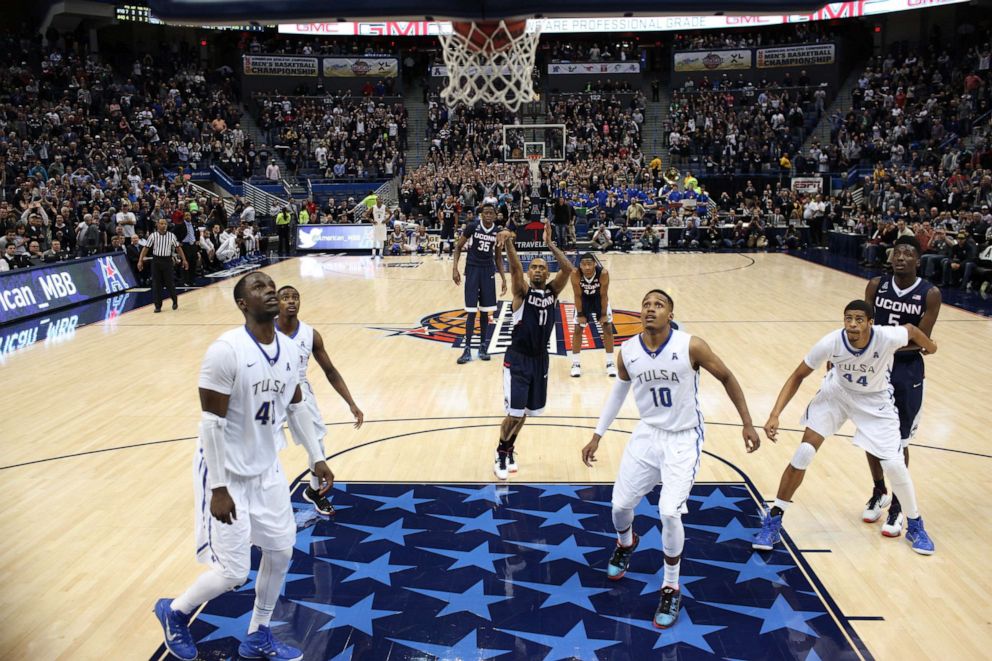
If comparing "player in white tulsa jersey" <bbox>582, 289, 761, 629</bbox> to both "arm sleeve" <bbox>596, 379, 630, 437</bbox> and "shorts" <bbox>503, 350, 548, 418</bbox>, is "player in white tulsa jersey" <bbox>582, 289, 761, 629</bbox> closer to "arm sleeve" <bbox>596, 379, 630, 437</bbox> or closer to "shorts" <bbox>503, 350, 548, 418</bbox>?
"arm sleeve" <bbox>596, 379, 630, 437</bbox>

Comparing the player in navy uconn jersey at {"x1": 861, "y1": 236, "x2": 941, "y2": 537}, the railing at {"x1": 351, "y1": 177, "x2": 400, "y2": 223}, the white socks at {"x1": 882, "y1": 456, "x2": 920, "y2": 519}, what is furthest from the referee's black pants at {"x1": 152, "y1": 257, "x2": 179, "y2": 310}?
the railing at {"x1": 351, "y1": 177, "x2": 400, "y2": 223}

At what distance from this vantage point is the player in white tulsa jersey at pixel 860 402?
5.56 m

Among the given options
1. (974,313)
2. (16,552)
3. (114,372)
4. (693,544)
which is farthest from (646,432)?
(974,313)

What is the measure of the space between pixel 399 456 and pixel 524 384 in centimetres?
147

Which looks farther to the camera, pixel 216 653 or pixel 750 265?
pixel 750 265

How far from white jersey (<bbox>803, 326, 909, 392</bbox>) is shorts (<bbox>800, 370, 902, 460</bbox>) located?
0.27 ft

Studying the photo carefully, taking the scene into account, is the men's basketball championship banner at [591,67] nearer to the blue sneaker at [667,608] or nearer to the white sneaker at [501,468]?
the white sneaker at [501,468]

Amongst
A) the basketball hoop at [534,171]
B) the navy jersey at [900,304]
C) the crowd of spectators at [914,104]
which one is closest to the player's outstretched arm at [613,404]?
the navy jersey at [900,304]

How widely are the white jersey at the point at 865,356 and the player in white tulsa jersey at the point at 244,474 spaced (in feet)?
10.9

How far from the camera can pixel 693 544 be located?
587 cm

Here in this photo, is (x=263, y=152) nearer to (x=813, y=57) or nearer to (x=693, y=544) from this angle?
(x=813, y=57)

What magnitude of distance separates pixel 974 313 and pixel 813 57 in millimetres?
25236

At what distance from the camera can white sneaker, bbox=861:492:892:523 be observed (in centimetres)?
621

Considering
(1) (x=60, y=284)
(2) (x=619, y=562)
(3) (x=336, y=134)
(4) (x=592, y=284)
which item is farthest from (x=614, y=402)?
(3) (x=336, y=134)
